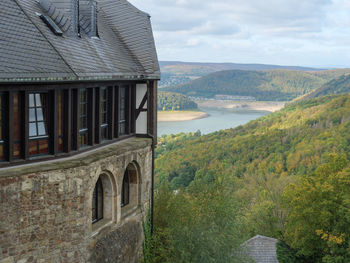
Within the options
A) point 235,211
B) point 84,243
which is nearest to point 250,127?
point 235,211

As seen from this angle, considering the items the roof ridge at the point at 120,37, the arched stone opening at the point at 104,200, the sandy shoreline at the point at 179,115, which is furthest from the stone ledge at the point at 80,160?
the sandy shoreline at the point at 179,115

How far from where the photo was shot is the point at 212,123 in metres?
142

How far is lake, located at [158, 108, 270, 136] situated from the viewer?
432 ft

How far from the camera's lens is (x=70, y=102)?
11414 mm

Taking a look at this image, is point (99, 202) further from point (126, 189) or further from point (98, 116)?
point (98, 116)

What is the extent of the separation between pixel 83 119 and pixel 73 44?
193 cm

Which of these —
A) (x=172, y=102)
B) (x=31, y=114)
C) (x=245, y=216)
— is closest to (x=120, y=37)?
(x=31, y=114)

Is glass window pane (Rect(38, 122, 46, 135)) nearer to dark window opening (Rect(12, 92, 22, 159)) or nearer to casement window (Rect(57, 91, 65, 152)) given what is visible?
casement window (Rect(57, 91, 65, 152))

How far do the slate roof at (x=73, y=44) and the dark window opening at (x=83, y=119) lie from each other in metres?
0.70

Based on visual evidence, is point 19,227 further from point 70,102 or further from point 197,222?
point 197,222

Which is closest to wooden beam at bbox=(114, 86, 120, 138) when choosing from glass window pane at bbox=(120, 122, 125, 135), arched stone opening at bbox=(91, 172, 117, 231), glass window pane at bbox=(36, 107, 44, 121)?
glass window pane at bbox=(120, 122, 125, 135)

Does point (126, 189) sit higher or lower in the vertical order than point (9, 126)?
lower

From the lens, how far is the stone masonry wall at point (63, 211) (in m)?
10.3

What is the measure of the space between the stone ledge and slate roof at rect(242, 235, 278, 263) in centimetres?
1349
